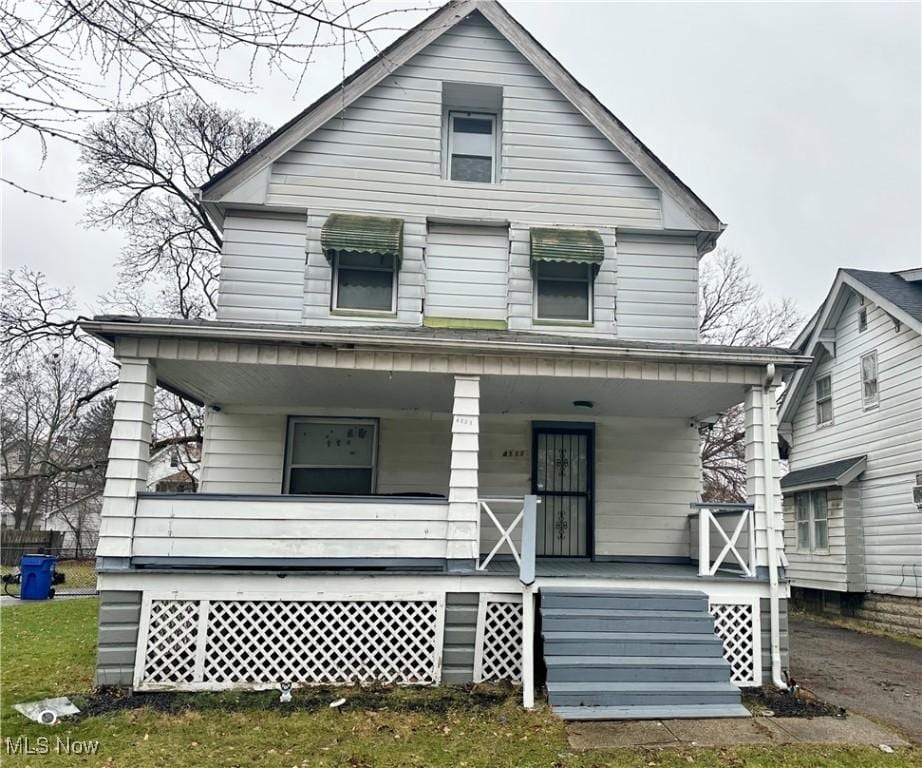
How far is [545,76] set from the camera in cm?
980

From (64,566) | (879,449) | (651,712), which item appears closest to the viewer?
(651,712)

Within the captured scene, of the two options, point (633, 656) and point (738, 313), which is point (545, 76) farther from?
point (738, 313)

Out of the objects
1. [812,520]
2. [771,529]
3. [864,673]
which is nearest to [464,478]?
[771,529]

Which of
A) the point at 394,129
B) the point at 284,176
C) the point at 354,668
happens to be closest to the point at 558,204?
the point at 394,129

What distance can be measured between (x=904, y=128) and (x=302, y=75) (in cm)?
2411

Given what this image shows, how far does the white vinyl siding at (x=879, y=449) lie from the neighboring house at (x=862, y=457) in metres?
0.02

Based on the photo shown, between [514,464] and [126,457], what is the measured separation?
4923 mm

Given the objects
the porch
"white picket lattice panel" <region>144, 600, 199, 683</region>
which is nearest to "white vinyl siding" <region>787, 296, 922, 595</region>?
the porch

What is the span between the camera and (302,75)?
3.96 meters

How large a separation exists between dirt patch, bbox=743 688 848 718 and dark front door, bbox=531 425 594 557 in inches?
118

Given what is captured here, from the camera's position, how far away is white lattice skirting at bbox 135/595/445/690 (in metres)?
6.66

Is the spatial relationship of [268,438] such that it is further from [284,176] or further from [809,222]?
[809,222]

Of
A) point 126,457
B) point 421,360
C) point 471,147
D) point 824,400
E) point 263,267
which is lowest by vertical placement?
point 126,457

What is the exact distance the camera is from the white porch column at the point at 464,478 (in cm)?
693
